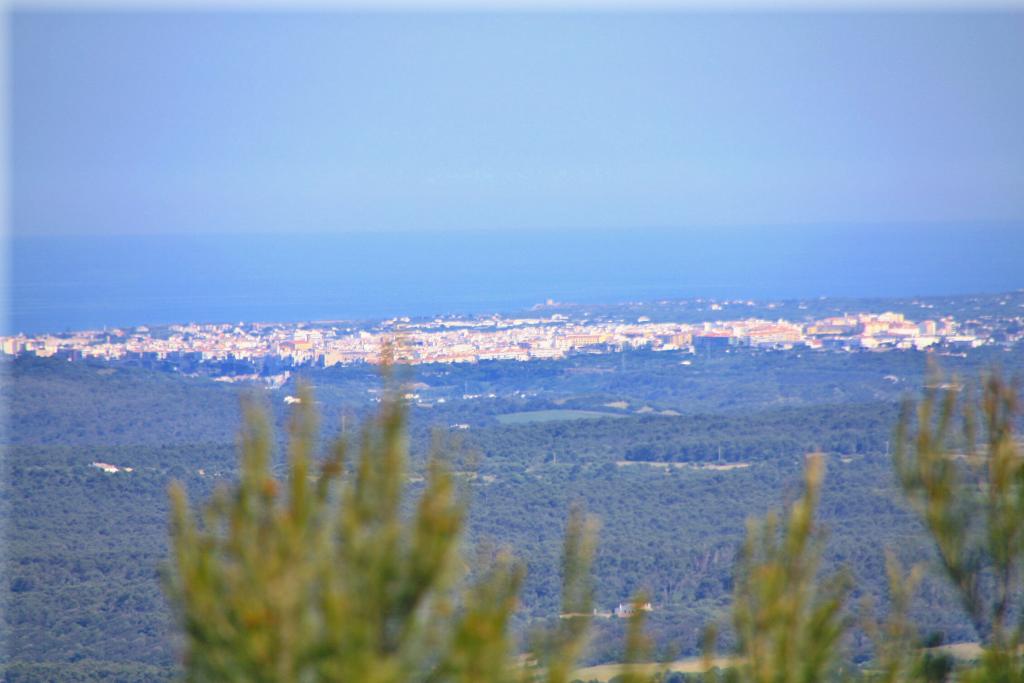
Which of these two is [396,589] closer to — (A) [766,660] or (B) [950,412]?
(A) [766,660]

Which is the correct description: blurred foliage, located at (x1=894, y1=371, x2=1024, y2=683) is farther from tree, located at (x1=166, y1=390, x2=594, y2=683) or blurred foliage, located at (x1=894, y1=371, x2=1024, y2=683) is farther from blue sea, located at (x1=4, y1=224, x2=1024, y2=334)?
blue sea, located at (x1=4, y1=224, x2=1024, y2=334)

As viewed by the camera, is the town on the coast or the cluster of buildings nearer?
the town on the coast

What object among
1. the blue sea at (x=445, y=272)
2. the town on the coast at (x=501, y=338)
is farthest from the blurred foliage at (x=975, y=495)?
the blue sea at (x=445, y=272)

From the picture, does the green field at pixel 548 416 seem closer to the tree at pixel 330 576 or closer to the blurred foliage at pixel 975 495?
the blurred foliage at pixel 975 495

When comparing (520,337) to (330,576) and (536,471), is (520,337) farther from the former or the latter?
(330,576)

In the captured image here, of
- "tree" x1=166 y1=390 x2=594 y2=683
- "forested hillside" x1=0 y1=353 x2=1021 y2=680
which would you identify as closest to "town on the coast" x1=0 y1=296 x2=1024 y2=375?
"forested hillside" x1=0 y1=353 x2=1021 y2=680

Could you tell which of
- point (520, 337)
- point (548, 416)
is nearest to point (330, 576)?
point (548, 416)

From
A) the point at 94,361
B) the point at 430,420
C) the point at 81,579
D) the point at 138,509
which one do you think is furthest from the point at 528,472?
the point at 94,361
